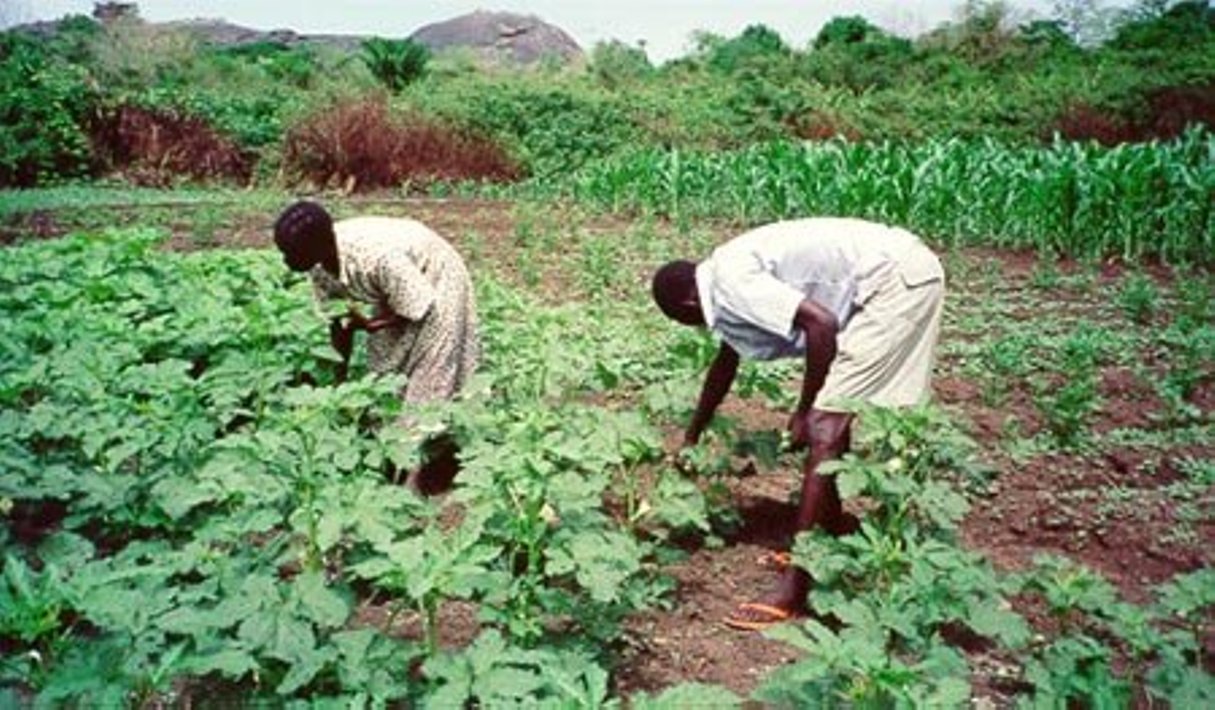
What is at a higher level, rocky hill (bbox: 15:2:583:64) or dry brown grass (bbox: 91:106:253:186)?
rocky hill (bbox: 15:2:583:64)

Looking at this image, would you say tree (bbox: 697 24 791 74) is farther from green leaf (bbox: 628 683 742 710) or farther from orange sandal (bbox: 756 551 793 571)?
green leaf (bbox: 628 683 742 710)

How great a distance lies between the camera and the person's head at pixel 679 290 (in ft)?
12.8

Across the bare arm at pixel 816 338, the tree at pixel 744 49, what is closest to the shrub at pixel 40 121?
the tree at pixel 744 49

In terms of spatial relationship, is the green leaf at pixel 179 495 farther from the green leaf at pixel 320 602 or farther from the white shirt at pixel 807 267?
the white shirt at pixel 807 267

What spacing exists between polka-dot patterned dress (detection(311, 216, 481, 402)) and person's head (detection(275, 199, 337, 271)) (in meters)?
0.17

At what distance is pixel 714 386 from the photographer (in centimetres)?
406

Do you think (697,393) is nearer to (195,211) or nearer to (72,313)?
(72,313)

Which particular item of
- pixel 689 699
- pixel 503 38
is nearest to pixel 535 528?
pixel 689 699

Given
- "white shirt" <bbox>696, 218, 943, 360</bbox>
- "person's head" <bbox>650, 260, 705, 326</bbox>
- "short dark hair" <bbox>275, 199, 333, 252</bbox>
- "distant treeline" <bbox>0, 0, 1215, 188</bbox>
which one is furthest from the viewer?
"distant treeline" <bbox>0, 0, 1215, 188</bbox>

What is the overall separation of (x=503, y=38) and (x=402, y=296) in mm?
24163

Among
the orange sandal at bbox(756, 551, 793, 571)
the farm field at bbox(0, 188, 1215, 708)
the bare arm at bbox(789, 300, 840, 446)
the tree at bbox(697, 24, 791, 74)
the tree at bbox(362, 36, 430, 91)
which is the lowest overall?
the orange sandal at bbox(756, 551, 793, 571)

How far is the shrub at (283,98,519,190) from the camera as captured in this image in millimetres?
17422

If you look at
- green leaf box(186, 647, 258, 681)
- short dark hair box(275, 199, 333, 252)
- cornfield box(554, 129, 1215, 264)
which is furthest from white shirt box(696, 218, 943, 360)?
cornfield box(554, 129, 1215, 264)

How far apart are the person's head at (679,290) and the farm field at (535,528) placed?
0.38 metres
